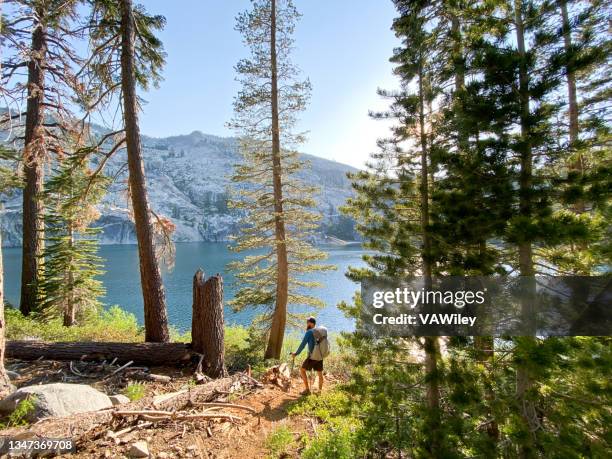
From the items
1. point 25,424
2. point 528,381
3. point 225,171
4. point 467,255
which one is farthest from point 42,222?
point 225,171

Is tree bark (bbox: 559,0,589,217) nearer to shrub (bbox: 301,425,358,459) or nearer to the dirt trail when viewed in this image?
shrub (bbox: 301,425,358,459)

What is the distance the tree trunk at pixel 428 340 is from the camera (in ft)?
12.0

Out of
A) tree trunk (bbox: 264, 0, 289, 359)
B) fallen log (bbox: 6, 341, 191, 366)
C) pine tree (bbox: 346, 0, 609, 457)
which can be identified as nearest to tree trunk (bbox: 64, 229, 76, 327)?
fallen log (bbox: 6, 341, 191, 366)

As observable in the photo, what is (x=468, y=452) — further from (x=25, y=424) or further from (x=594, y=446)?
(x=25, y=424)

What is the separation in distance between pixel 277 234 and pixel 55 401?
261 inches

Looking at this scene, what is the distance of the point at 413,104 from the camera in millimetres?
4574

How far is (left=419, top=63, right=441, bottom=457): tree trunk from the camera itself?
365 cm

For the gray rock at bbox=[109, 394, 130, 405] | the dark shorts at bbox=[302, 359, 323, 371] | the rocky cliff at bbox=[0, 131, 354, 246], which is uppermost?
the rocky cliff at bbox=[0, 131, 354, 246]

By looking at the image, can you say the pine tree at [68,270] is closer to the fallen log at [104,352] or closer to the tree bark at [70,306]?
the tree bark at [70,306]

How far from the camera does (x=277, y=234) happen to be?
9680mm

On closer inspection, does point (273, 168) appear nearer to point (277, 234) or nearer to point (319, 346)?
point (277, 234)

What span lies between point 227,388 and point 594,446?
189 inches

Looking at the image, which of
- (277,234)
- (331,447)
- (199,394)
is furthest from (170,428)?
(277,234)

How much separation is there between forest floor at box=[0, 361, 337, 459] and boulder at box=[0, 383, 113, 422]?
30 cm
